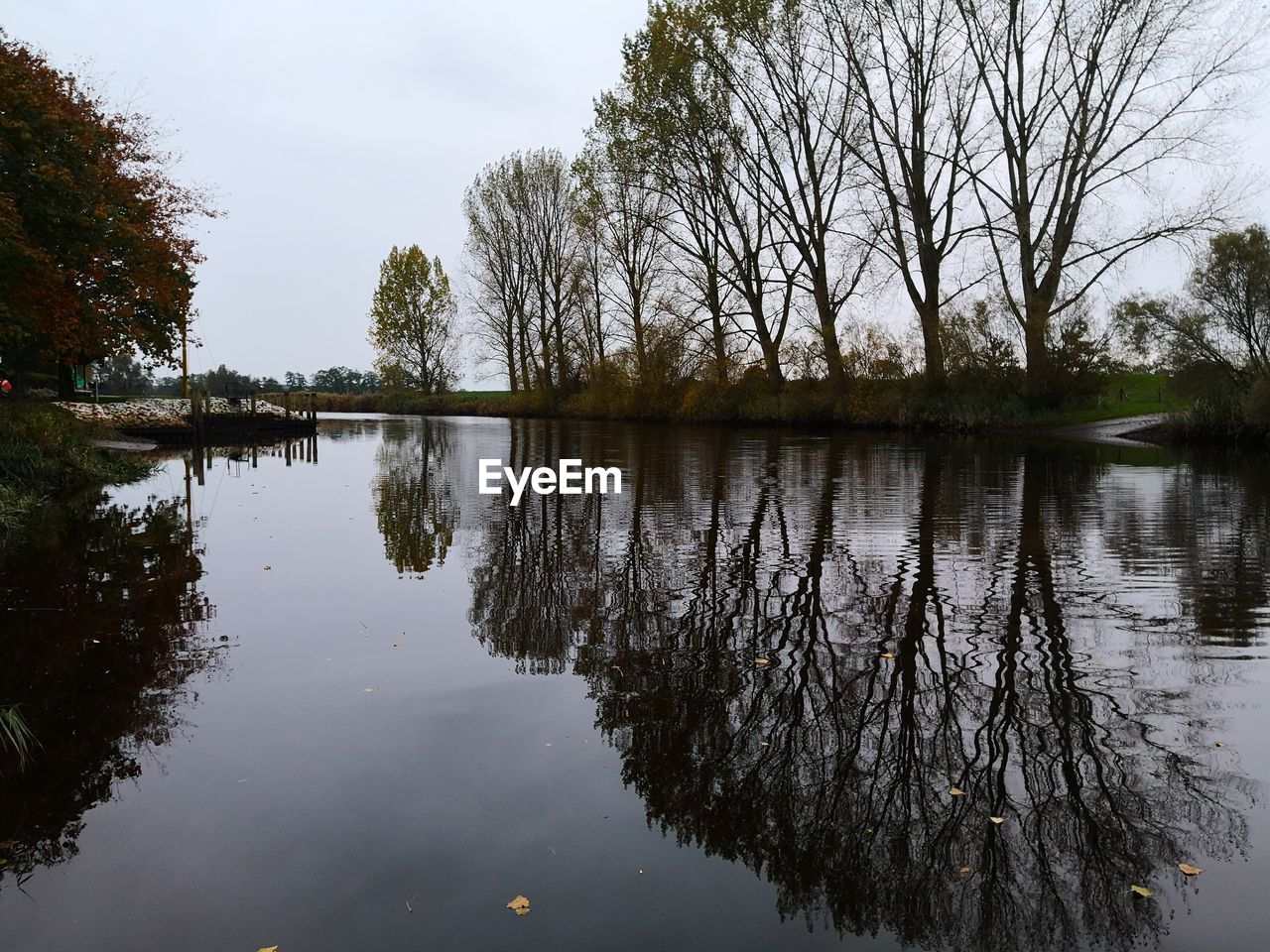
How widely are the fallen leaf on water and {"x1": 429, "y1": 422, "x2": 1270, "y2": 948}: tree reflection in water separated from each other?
0.68 m

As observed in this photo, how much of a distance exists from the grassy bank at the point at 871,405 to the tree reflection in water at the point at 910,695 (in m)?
21.8

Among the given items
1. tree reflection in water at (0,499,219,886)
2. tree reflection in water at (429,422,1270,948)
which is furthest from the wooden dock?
tree reflection in water at (429,422,1270,948)

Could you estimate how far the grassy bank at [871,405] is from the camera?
105 ft

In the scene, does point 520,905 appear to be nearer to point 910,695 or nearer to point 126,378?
point 910,695

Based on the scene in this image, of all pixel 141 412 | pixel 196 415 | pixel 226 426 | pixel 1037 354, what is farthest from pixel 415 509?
pixel 226 426

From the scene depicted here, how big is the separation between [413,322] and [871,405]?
40484mm

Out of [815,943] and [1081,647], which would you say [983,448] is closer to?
[1081,647]

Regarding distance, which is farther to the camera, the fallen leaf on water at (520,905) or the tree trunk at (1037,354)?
the tree trunk at (1037,354)

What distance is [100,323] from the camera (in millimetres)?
18906

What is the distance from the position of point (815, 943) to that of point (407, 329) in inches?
2599

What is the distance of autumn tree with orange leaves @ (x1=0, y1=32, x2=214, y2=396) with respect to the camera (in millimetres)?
16250

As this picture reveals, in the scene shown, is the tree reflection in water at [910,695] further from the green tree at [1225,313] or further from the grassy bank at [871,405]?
the grassy bank at [871,405]

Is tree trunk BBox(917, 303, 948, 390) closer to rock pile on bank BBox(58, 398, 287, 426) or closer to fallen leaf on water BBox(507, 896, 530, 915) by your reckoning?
rock pile on bank BBox(58, 398, 287, 426)

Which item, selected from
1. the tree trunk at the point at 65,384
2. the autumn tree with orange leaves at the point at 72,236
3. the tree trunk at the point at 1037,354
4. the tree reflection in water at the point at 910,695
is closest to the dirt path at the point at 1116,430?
the tree trunk at the point at 1037,354
